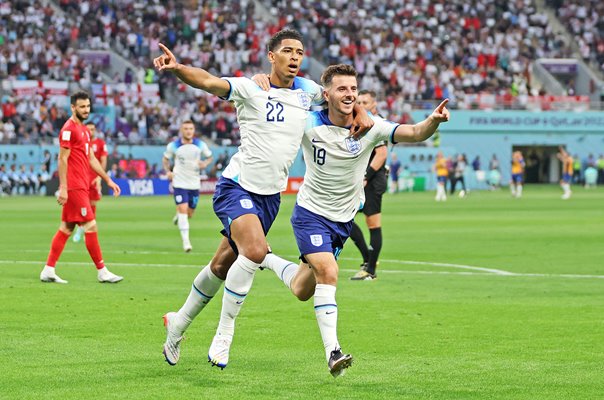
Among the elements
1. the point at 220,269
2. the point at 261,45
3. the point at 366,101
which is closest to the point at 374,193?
the point at 366,101

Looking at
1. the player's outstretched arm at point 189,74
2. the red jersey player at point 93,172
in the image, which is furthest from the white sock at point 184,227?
the player's outstretched arm at point 189,74

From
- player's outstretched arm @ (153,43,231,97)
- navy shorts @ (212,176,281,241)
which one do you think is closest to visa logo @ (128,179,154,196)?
navy shorts @ (212,176,281,241)

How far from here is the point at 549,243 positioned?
76.3 ft

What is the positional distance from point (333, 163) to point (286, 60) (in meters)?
0.91

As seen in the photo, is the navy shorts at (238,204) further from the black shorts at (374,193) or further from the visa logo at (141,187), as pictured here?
the visa logo at (141,187)

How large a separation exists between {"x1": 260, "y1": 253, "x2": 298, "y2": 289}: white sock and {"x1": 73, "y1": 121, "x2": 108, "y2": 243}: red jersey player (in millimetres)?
6550

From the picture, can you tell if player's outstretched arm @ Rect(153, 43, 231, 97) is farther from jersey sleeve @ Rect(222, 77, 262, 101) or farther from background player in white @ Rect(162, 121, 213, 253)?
background player in white @ Rect(162, 121, 213, 253)

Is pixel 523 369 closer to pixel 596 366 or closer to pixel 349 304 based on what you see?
pixel 596 366

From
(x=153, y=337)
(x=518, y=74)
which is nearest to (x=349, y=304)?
(x=153, y=337)

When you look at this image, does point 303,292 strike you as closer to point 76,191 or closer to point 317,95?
point 317,95

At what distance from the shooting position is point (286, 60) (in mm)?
9023

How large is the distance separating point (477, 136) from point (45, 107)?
25938 millimetres

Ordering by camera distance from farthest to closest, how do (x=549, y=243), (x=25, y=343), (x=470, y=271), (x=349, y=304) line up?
(x=549, y=243) → (x=470, y=271) → (x=349, y=304) → (x=25, y=343)

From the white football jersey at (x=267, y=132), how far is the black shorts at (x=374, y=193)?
23.0ft
